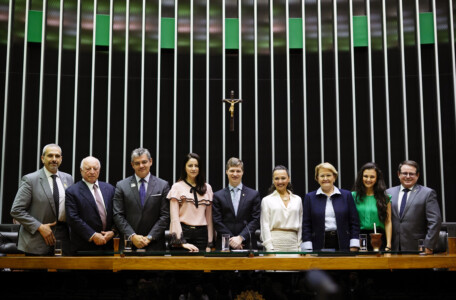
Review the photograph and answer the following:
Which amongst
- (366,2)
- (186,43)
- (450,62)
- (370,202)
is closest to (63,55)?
(186,43)

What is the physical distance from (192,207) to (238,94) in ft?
11.3

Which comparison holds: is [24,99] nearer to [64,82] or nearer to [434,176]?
[64,82]

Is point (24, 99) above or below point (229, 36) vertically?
below

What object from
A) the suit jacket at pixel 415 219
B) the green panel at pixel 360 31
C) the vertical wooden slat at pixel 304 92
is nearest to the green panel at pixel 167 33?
the vertical wooden slat at pixel 304 92

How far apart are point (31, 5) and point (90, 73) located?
51.0 inches

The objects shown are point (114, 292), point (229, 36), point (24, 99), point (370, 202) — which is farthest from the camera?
point (229, 36)

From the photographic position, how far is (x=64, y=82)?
286 inches

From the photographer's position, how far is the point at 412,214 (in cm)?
442

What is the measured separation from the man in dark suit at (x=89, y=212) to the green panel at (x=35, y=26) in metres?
3.82

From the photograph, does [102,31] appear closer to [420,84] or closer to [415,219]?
[420,84]

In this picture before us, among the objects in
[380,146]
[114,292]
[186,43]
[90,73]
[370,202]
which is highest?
[186,43]

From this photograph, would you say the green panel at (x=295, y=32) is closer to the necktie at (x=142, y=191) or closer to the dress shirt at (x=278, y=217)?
the dress shirt at (x=278, y=217)

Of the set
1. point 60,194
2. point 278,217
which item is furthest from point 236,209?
point 60,194

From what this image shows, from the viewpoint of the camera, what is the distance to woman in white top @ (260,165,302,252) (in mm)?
4129
